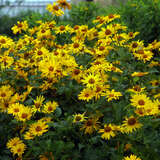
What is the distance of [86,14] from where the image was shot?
5.05 m

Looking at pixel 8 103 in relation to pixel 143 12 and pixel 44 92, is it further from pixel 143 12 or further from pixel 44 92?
pixel 143 12

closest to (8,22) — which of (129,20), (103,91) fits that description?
(129,20)

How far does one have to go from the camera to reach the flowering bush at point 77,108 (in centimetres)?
180

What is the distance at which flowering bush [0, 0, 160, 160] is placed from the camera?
1.80m

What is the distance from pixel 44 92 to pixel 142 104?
2.57 feet

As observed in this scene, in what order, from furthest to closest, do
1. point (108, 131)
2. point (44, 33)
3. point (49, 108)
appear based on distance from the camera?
point (44, 33), point (49, 108), point (108, 131)

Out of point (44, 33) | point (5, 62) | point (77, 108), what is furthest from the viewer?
point (44, 33)

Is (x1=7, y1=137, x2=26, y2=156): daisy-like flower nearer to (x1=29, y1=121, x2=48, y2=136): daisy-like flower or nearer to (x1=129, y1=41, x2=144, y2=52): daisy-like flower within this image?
(x1=29, y1=121, x2=48, y2=136): daisy-like flower

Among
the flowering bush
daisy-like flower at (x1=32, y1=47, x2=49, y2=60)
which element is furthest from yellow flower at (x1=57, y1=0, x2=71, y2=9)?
daisy-like flower at (x1=32, y1=47, x2=49, y2=60)

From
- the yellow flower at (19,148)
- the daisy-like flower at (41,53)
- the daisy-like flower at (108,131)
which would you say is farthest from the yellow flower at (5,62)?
the daisy-like flower at (108,131)

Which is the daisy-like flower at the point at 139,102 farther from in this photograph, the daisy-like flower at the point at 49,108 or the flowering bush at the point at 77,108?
the daisy-like flower at the point at 49,108

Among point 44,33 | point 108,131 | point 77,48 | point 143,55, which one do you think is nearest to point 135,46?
point 143,55

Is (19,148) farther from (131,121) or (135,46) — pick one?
(135,46)

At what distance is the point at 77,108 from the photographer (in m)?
2.17
